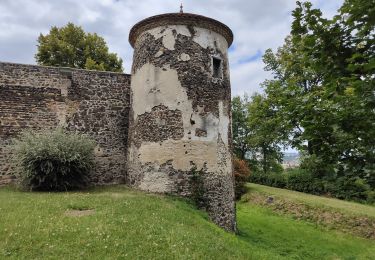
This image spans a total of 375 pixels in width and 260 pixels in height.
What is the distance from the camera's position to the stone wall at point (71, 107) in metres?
13.1

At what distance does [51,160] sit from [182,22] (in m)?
6.66

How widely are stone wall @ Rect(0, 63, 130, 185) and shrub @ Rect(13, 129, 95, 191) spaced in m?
1.35

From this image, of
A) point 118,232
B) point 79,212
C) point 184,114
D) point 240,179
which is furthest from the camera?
point 240,179

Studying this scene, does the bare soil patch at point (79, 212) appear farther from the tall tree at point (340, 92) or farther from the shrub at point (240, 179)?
the shrub at point (240, 179)

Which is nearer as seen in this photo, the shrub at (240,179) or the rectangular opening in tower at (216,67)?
the rectangular opening in tower at (216,67)

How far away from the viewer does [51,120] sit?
44.5ft

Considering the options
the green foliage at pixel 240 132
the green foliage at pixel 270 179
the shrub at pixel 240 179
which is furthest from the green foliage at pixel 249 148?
the shrub at pixel 240 179

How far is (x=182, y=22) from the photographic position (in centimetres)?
1230

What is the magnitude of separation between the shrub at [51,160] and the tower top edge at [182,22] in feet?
15.8

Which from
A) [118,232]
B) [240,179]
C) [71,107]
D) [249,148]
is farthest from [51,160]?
[249,148]

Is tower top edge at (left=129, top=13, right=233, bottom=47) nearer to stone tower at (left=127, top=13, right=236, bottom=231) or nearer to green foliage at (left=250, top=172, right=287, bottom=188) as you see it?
stone tower at (left=127, top=13, right=236, bottom=231)

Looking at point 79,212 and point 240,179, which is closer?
point 79,212

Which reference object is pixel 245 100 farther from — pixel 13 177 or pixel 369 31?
pixel 369 31

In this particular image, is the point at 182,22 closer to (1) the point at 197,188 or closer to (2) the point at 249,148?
(1) the point at 197,188
